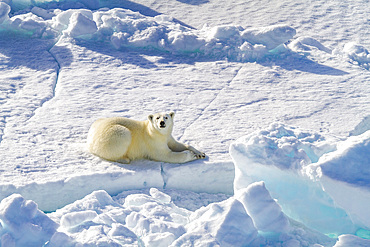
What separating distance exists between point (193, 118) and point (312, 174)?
7.24 feet

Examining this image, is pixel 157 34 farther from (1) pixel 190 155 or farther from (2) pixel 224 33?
(1) pixel 190 155

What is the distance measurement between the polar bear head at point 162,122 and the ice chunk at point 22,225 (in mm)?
1553

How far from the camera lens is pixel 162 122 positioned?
500 cm

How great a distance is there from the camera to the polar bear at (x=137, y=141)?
5109 mm

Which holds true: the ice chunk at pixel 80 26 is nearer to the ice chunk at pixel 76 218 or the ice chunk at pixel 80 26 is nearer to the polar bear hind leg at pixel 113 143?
the polar bear hind leg at pixel 113 143

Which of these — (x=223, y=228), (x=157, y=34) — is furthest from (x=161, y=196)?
(x=157, y=34)

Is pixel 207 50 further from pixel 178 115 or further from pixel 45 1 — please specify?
pixel 45 1

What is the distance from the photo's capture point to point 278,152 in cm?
448

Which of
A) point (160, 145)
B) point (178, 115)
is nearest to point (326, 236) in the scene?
point (160, 145)

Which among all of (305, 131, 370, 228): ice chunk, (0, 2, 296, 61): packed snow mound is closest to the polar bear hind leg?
(305, 131, 370, 228): ice chunk

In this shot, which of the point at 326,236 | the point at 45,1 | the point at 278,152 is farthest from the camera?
the point at 45,1

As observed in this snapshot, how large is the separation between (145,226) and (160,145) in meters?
1.37

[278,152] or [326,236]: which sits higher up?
[278,152]

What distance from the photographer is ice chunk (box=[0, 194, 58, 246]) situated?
144 inches
